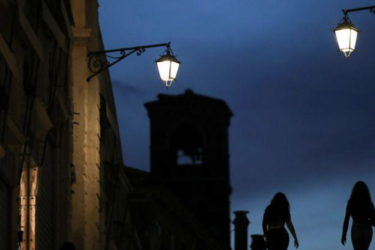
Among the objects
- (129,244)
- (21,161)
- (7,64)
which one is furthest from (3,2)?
(129,244)

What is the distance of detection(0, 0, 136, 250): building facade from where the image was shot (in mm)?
25203

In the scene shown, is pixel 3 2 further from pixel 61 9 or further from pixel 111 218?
pixel 111 218

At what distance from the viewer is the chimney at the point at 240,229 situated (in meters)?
90.4

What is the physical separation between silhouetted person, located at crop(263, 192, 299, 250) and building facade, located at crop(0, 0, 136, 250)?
3631 millimetres

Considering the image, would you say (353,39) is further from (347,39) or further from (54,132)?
(54,132)

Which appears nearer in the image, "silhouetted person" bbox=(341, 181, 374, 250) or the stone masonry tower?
"silhouetted person" bbox=(341, 181, 374, 250)

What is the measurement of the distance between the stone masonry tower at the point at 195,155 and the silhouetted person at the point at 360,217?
2845 inches

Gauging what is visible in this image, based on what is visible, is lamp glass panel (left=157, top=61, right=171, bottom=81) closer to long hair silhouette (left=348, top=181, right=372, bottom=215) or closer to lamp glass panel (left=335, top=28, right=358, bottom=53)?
lamp glass panel (left=335, top=28, right=358, bottom=53)

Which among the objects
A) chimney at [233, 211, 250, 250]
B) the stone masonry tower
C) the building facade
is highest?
the stone masonry tower

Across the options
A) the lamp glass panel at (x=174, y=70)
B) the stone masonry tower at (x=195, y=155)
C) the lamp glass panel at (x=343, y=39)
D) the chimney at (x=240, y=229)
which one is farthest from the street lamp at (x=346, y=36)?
the stone masonry tower at (x=195, y=155)

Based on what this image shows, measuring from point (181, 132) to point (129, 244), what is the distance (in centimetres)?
5654

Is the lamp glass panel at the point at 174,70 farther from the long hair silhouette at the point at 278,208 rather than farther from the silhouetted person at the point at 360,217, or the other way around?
the silhouetted person at the point at 360,217

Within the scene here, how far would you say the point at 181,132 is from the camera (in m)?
102

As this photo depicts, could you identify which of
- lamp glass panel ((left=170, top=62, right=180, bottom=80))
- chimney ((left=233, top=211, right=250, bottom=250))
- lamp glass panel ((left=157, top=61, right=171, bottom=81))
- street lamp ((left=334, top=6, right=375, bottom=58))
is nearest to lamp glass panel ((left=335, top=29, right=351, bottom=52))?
street lamp ((left=334, top=6, right=375, bottom=58))
